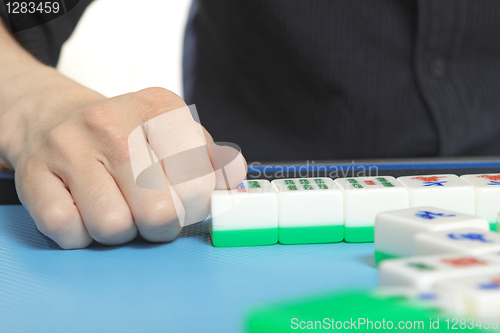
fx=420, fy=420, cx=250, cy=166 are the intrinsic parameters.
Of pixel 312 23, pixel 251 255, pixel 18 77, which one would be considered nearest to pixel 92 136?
pixel 251 255

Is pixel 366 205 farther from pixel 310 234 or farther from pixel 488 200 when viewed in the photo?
pixel 488 200

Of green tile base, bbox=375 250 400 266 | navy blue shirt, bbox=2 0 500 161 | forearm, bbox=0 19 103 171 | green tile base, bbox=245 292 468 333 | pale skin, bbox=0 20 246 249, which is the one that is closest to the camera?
green tile base, bbox=245 292 468 333

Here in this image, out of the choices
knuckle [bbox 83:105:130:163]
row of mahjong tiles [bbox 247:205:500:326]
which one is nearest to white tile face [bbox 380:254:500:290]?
row of mahjong tiles [bbox 247:205:500:326]

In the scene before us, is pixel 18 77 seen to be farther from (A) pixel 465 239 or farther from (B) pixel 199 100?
(A) pixel 465 239

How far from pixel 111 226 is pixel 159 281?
16cm

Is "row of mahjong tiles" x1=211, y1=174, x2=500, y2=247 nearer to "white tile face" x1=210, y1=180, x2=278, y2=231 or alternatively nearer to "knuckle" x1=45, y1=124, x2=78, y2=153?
"white tile face" x1=210, y1=180, x2=278, y2=231

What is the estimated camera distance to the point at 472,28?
1300mm

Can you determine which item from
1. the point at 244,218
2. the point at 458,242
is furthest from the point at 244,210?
the point at 458,242

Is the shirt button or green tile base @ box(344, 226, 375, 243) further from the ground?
the shirt button

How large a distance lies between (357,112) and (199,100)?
694 millimetres

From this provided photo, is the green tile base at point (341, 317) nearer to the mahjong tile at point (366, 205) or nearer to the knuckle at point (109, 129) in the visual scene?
the mahjong tile at point (366, 205)

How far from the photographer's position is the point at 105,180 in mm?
715

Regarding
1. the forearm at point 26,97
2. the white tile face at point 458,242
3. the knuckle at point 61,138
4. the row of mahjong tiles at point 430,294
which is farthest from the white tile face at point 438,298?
the forearm at point 26,97

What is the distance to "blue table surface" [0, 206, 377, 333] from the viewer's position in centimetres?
46
